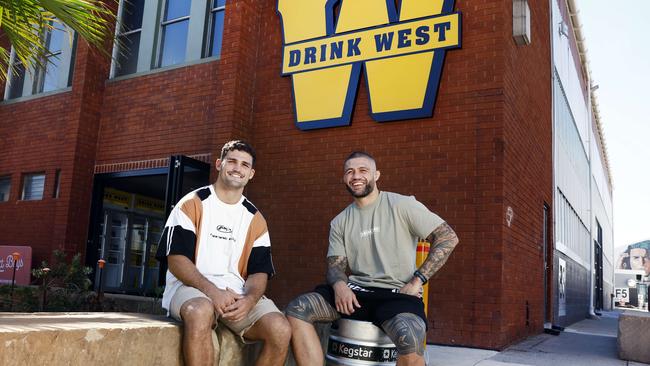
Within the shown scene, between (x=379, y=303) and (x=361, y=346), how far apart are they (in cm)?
35

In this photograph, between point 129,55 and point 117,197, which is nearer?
point 129,55

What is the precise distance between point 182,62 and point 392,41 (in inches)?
150

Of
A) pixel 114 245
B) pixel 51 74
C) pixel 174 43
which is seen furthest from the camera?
pixel 114 245

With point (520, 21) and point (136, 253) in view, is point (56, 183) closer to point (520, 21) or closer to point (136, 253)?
point (136, 253)

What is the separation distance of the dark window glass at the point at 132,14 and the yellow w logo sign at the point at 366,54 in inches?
145

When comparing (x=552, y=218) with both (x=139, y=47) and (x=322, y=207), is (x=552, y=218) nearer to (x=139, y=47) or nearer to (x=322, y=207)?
(x=322, y=207)

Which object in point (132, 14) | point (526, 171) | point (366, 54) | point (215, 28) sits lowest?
point (526, 171)

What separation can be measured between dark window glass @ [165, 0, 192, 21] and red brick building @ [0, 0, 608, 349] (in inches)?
18.9

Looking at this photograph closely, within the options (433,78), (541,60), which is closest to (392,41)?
(433,78)

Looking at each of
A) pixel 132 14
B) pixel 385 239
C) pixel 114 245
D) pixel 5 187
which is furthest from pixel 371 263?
pixel 5 187

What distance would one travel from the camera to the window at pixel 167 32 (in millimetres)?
9016

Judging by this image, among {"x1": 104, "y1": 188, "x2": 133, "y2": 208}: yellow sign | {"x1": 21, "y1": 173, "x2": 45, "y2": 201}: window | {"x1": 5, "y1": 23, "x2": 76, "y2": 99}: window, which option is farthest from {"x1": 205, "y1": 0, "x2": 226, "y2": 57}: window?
{"x1": 104, "y1": 188, "x2": 133, "y2": 208}: yellow sign

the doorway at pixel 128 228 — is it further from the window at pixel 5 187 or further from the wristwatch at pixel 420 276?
the wristwatch at pixel 420 276

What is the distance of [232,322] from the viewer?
10.7 ft
